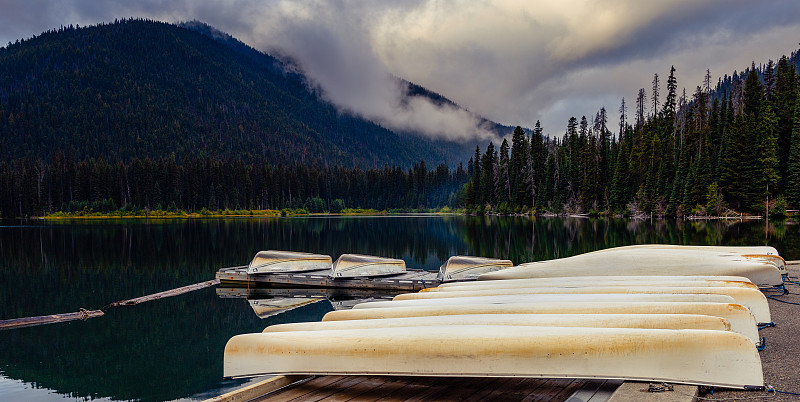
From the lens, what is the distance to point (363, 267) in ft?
58.6

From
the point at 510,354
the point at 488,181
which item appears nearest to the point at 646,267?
the point at 510,354

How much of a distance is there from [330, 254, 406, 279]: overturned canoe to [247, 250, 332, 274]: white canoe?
6.80 feet

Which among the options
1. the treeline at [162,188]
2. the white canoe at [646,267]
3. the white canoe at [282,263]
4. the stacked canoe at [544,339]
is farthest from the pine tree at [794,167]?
the treeline at [162,188]

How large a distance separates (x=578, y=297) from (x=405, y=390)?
298 centimetres

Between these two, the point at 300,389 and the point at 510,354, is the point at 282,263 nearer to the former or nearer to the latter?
the point at 300,389

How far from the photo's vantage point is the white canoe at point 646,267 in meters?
9.22

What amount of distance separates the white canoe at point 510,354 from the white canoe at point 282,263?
1488 centimetres

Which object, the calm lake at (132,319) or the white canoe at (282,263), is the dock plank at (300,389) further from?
the white canoe at (282,263)

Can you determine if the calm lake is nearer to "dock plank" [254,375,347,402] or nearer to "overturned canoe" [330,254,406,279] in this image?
"overturned canoe" [330,254,406,279]

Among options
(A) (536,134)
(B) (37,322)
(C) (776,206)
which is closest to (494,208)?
(A) (536,134)

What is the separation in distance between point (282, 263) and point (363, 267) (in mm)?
3747

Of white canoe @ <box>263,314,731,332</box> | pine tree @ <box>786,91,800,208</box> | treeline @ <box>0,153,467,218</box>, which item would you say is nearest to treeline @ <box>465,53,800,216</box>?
pine tree @ <box>786,91,800,208</box>

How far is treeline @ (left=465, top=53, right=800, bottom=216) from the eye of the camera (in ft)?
174

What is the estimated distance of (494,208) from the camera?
104812 millimetres
